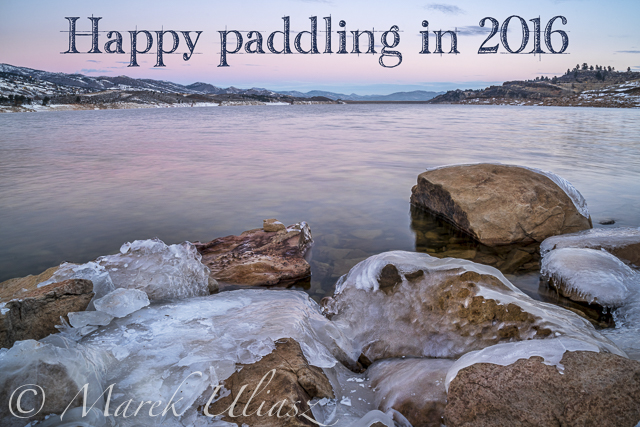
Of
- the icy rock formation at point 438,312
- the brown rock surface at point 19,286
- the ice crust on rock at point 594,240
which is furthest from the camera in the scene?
the ice crust on rock at point 594,240

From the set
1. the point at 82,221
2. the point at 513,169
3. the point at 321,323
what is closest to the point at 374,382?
the point at 321,323

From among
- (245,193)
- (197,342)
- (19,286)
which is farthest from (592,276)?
(245,193)

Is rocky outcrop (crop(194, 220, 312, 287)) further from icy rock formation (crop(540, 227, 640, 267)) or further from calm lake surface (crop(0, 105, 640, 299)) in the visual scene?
icy rock formation (crop(540, 227, 640, 267))

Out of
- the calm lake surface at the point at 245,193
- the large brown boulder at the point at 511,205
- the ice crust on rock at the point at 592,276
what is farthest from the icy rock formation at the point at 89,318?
the large brown boulder at the point at 511,205

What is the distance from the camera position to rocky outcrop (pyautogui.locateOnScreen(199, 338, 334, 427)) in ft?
6.90

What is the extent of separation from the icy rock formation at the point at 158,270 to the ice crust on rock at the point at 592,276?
3.93m

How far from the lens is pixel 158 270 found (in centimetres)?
392

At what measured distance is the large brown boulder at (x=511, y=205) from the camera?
547 centimetres

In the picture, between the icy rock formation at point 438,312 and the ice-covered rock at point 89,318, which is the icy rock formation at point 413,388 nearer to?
the icy rock formation at point 438,312

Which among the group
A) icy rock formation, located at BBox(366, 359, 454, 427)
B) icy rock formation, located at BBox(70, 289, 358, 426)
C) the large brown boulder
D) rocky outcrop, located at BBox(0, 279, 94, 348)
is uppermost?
the large brown boulder

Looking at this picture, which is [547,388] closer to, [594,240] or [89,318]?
[89,318]

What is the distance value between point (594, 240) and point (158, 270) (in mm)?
5303

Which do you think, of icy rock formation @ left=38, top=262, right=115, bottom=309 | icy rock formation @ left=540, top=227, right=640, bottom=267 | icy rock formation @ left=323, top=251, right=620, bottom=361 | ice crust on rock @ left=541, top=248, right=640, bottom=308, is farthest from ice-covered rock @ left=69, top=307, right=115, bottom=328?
icy rock formation @ left=540, top=227, right=640, bottom=267

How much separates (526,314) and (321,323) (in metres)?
1.64
